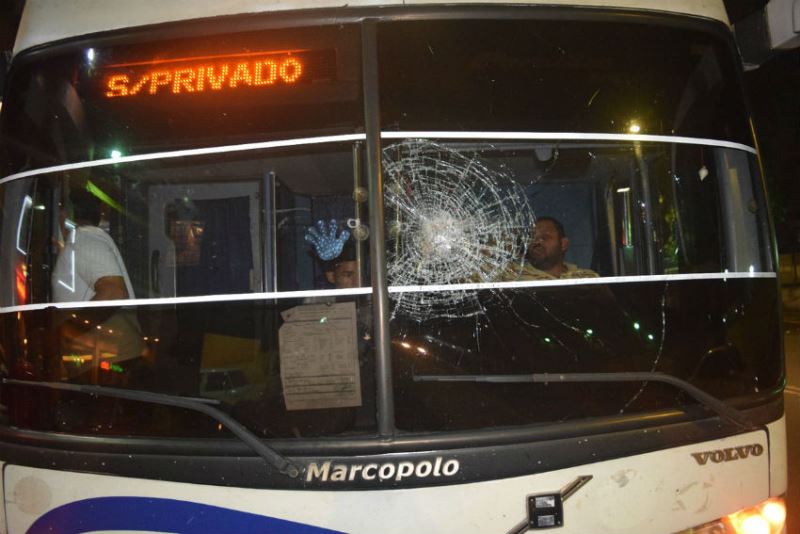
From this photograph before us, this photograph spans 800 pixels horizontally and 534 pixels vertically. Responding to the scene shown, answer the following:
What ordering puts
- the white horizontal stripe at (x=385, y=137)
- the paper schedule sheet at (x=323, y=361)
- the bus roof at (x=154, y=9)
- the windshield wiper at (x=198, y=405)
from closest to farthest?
the windshield wiper at (x=198, y=405), the paper schedule sheet at (x=323, y=361), the white horizontal stripe at (x=385, y=137), the bus roof at (x=154, y=9)

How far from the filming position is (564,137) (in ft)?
7.02

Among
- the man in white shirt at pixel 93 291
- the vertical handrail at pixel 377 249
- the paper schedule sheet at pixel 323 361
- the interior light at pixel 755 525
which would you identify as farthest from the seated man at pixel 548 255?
the man in white shirt at pixel 93 291

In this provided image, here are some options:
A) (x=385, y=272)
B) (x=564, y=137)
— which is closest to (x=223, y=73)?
(x=385, y=272)

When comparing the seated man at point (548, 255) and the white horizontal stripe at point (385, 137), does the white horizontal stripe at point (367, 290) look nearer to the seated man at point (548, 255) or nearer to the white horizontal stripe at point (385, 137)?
the seated man at point (548, 255)

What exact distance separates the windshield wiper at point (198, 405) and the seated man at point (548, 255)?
36.4 inches

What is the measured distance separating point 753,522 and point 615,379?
0.72 metres

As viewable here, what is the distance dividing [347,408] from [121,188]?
1.07 m

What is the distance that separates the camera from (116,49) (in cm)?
221

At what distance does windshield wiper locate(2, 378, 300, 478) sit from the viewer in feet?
5.86

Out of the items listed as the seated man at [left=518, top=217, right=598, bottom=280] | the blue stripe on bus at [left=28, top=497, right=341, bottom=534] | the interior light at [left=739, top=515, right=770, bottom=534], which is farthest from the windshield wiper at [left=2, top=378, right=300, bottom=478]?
the interior light at [left=739, top=515, right=770, bottom=534]

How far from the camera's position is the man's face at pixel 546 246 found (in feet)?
6.82

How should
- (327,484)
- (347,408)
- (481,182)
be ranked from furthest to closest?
(481,182) → (347,408) → (327,484)

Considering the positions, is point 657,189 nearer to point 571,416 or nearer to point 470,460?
point 571,416

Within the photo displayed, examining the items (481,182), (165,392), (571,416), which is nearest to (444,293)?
(481,182)
